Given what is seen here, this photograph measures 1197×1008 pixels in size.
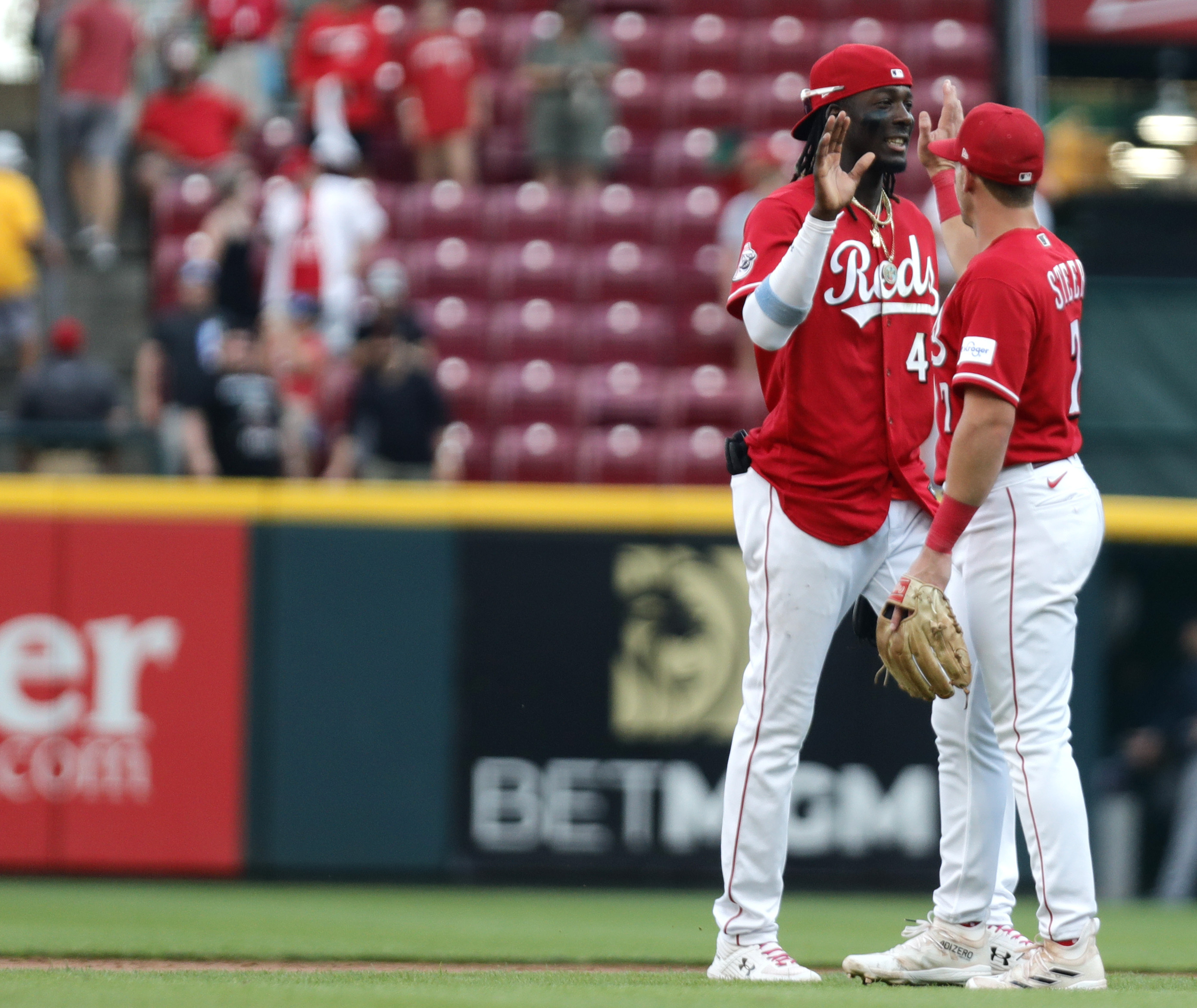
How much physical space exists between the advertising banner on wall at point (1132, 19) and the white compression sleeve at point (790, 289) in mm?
9796

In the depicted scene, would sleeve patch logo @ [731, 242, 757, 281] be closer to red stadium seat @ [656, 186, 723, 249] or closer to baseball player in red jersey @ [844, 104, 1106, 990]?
baseball player in red jersey @ [844, 104, 1106, 990]

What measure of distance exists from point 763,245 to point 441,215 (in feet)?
27.9

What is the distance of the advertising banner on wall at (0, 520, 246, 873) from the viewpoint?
8.15 m

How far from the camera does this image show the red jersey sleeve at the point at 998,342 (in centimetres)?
412

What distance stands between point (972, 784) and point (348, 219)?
7703mm

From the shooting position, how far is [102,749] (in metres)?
8.19

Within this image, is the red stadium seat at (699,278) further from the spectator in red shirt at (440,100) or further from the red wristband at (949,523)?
the red wristband at (949,523)

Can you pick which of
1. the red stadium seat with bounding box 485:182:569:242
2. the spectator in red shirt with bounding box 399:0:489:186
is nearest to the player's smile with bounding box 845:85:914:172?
the red stadium seat with bounding box 485:182:569:242

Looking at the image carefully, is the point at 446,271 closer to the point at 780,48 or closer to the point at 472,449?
the point at 472,449

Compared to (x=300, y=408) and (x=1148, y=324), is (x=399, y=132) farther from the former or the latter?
(x=1148, y=324)

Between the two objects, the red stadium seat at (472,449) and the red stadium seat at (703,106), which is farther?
the red stadium seat at (703,106)

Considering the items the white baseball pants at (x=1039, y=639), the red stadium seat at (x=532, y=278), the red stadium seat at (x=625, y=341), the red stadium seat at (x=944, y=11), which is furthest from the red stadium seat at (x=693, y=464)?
the white baseball pants at (x=1039, y=639)

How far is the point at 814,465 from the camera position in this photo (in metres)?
4.46

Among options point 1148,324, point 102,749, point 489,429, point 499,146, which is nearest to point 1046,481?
Answer: point 102,749
